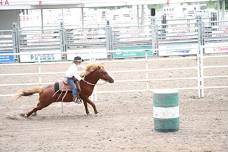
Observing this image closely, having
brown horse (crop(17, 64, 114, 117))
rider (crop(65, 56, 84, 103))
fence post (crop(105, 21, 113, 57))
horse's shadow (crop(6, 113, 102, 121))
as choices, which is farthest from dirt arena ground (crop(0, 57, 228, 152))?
fence post (crop(105, 21, 113, 57))

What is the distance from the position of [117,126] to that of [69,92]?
1.78 meters

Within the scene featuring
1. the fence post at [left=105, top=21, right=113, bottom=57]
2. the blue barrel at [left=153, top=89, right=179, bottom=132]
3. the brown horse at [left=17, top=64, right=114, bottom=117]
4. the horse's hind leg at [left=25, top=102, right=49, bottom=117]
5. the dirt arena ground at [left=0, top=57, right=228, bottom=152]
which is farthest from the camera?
the fence post at [left=105, top=21, right=113, bottom=57]

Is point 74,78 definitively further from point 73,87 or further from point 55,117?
point 55,117

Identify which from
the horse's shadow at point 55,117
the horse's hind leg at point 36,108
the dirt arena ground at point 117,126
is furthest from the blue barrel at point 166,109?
the horse's hind leg at point 36,108

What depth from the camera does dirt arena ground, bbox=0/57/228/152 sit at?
8914 mm

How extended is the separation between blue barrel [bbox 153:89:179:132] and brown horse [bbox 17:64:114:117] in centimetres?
257

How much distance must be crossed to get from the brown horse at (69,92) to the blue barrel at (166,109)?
2572mm

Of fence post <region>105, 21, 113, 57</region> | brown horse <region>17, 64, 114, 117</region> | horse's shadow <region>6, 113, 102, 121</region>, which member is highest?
fence post <region>105, 21, 113, 57</region>

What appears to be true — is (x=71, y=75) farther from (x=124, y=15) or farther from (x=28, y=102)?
(x=124, y=15)

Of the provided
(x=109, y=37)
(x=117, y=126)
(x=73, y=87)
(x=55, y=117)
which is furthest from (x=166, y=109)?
(x=109, y=37)

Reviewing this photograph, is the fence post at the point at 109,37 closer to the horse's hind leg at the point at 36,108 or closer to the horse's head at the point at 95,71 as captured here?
the horse's head at the point at 95,71

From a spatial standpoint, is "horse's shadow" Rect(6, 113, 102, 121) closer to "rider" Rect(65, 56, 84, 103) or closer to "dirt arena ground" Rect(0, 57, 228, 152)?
"dirt arena ground" Rect(0, 57, 228, 152)

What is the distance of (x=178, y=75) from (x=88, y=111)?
23.5ft

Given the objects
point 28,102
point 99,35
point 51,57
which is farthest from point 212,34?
point 28,102
